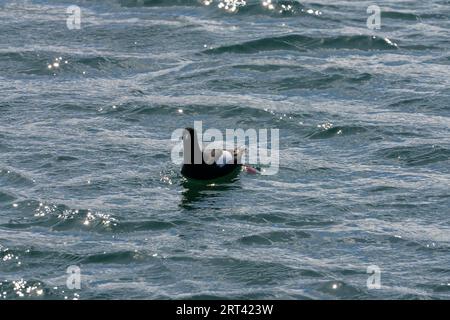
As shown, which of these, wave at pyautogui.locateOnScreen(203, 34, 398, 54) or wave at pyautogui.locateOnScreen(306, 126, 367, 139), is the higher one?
wave at pyautogui.locateOnScreen(203, 34, 398, 54)

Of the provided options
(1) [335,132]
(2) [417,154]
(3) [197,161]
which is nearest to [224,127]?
(1) [335,132]

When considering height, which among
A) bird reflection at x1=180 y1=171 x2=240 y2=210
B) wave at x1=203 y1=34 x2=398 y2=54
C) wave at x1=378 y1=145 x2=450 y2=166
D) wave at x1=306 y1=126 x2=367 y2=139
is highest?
wave at x1=203 y1=34 x2=398 y2=54

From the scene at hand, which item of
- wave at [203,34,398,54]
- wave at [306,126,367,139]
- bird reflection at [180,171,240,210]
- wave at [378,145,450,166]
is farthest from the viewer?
wave at [203,34,398,54]

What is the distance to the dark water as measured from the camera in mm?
23361

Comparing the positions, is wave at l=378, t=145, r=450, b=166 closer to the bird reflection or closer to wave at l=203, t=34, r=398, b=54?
the bird reflection

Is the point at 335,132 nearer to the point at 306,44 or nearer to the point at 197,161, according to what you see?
the point at 197,161

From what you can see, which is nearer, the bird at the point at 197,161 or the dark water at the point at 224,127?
the dark water at the point at 224,127

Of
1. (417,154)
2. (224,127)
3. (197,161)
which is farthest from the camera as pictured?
(224,127)

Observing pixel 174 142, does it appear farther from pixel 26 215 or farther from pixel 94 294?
pixel 94 294

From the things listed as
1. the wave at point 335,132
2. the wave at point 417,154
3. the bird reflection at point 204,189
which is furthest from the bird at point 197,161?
the wave at point 417,154

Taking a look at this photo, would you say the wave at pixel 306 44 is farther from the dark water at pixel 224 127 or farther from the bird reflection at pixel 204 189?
the bird reflection at pixel 204 189

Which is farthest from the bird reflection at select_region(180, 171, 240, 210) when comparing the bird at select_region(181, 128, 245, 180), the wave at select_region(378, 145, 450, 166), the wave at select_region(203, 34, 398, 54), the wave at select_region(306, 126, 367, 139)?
the wave at select_region(203, 34, 398, 54)

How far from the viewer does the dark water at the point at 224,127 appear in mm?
23361

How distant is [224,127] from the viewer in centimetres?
2978
